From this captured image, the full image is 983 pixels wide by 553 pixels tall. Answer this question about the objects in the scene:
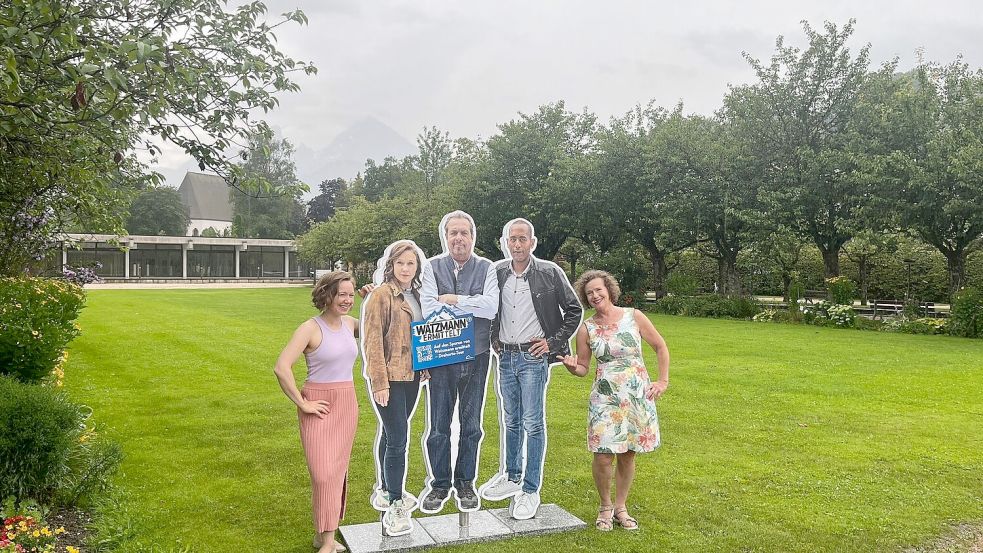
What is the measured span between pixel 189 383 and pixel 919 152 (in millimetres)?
19980

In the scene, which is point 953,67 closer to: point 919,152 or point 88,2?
point 919,152

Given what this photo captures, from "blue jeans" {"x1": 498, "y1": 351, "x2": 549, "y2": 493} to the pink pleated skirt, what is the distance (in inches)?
49.2

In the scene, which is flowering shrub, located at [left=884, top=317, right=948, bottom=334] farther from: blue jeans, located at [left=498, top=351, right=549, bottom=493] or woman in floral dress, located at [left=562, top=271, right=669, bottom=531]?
blue jeans, located at [left=498, top=351, right=549, bottom=493]

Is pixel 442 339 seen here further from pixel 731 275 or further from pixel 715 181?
pixel 731 275

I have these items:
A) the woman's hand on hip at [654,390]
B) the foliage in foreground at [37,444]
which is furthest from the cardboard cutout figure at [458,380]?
the foliage in foreground at [37,444]

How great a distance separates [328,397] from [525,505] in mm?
1784

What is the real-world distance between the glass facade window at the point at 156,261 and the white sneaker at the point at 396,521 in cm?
6134

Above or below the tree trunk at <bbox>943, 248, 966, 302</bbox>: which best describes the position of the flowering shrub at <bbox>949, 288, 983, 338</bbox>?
below

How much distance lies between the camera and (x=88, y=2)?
21.2 ft

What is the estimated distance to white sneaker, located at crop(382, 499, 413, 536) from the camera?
4934 mm

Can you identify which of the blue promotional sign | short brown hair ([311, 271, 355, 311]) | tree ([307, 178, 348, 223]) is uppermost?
tree ([307, 178, 348, 223])

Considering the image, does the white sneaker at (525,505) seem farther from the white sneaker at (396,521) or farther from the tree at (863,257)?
the tree at (863,257)

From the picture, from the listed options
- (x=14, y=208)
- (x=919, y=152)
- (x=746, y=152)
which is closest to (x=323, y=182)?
(x=746, y=152)

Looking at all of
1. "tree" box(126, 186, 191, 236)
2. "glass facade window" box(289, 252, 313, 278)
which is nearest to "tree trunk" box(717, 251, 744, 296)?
"glass facade window" box(289, 252, 313, 278)
